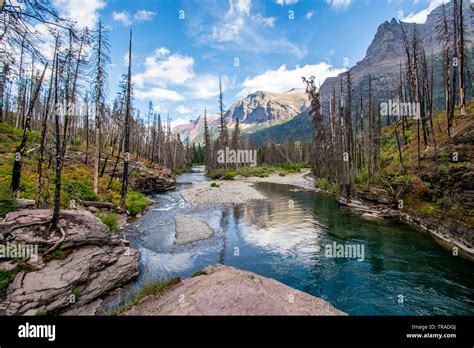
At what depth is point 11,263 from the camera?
6.61 m

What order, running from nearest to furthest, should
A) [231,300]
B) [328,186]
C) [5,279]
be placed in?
[231,300], [5,279], [328,186]

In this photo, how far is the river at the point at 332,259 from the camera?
806 centimetres

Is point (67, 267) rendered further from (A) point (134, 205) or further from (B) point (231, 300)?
(A) point (134, 205)

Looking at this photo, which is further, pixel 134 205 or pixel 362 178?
pixel 362 178

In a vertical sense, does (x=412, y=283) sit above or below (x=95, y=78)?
below

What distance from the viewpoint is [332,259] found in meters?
11.4

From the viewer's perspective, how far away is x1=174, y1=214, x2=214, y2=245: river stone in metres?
13.5

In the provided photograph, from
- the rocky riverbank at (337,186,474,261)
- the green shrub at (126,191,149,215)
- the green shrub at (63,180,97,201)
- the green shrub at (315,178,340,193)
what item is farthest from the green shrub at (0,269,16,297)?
the green shrub at (315,178,340,193)

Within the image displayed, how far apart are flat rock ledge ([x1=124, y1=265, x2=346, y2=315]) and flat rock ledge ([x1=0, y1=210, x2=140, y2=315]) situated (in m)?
2.37

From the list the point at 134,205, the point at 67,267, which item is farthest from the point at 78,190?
the point at 67,267

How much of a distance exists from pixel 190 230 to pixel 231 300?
32.5ft
